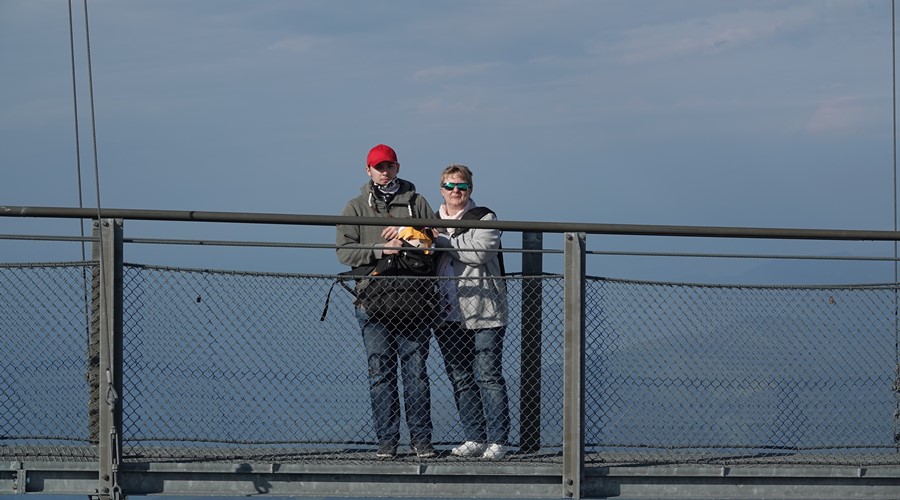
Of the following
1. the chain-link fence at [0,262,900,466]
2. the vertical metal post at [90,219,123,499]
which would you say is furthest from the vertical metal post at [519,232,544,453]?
the vertical metal post at [90,219,123,499]

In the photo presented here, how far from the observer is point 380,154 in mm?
5863

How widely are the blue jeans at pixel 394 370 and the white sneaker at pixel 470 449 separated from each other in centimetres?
29

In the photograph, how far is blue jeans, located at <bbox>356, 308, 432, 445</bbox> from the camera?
5789 mm

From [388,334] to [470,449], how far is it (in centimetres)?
78

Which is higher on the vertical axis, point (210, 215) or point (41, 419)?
point (210, 215)

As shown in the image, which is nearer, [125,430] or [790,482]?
[125,430]

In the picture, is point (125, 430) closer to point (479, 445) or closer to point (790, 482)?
point (479, 445)

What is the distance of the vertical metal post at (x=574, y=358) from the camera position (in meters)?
5.85

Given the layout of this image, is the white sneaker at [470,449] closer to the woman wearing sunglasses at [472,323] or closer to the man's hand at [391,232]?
the woman wearing sunglasses at [472,323]

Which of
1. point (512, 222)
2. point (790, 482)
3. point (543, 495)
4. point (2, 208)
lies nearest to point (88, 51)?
point (2, 208)

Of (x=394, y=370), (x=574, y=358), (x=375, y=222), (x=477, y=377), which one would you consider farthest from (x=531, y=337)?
(x=375, y=222)

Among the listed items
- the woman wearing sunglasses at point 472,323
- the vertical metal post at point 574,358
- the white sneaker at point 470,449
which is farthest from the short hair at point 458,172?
the white sneaker at point 470,449

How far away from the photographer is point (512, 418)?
612 centimetres

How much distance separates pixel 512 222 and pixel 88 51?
8.39 feet
